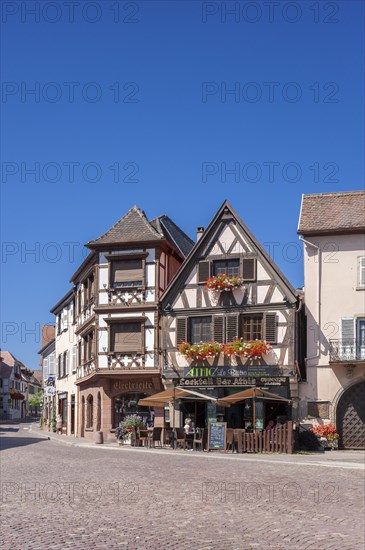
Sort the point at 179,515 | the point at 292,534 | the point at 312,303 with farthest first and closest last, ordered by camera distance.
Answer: the point at 312,303, the point at 179,515, the point at 292,534

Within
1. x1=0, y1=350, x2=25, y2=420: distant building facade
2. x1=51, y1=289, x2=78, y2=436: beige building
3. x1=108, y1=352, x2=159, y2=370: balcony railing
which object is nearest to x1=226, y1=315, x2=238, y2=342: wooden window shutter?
x1=108, y1=352, x2=159, y2=370: balcony railing

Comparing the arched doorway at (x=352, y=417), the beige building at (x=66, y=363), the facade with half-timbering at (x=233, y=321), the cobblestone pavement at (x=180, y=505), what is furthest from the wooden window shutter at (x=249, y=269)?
the beige building at (x=66, y=363)

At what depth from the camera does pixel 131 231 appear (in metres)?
39.2

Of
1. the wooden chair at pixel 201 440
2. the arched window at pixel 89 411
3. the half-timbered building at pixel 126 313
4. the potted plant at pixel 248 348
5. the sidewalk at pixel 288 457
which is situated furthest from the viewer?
the arched window at pixel 89 411

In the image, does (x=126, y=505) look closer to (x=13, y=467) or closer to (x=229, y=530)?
(x=229, y=530)

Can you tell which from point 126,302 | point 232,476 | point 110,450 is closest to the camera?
point 232,476

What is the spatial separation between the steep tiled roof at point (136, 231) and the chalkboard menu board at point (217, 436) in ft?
36.5

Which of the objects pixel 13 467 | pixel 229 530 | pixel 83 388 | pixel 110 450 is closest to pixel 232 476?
pixel 13 467

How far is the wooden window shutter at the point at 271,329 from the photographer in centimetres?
3434

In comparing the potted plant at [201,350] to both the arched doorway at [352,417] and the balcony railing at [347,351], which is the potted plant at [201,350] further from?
the arched doorway at [352,417]

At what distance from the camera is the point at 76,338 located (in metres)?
47.5

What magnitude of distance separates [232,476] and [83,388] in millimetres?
25230

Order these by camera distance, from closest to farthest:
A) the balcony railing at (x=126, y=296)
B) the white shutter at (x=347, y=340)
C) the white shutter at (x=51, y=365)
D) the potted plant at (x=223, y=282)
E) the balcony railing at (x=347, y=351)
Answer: the balcony railing at (x=347, y=351), the white shutter at (x=347, y=340), the potted plant at (x=223, y=282), the balcony railing at (x=126, y=296), the white shutter at (x=51, y=365)

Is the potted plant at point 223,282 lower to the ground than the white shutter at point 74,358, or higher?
higher
